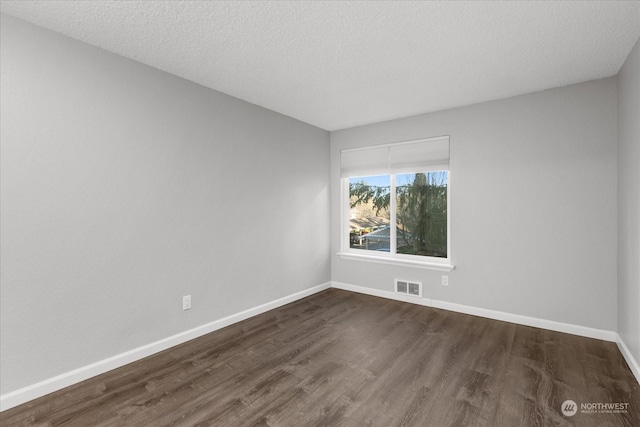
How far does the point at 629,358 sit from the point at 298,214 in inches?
138

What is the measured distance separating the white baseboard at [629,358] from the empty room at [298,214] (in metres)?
0.02

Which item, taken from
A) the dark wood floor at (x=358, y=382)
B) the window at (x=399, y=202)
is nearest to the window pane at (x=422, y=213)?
the window at (x=399, y=202)

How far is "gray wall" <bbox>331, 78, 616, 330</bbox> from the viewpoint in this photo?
292 centimetres

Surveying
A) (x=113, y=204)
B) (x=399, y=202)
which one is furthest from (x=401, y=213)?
(x=113, y=204)

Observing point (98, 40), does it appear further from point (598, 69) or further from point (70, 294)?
point (598, 69)

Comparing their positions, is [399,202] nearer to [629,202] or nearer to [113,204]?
[629,202]

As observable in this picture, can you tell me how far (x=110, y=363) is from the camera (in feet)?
7.89

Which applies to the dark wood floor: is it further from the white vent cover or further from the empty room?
the white vent cover

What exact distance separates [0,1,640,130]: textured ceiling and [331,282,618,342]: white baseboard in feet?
7.92

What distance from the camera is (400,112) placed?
388cm

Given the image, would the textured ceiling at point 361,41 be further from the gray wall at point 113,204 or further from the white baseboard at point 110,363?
the white baseboard at point 110,363

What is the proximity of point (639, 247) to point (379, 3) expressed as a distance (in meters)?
2.49

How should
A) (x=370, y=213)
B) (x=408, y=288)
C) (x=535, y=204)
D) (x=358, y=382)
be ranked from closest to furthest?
(x=358, y=382) < (x=535, y=204) < (x=408, y=288) < (x=370, y=213)

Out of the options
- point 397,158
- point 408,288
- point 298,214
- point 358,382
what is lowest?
point 358,382
